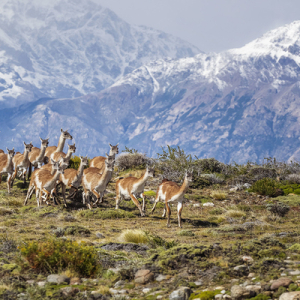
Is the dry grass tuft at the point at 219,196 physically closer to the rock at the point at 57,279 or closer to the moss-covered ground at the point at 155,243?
the moss-covered ground at the point at 155,243

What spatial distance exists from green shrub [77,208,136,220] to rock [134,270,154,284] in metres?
9.19

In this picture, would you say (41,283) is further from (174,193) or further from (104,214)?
(104,214)

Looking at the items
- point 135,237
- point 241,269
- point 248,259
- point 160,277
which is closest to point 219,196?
point 135,237

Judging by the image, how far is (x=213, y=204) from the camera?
2238 cm

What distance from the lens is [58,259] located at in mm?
8367

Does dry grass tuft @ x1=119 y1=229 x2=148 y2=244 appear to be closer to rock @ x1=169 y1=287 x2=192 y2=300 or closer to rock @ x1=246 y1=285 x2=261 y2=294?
rock @ x1=169 y1=287 x2=192 y2=300

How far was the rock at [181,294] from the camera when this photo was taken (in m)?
6.50

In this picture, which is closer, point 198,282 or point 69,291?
point 69,291

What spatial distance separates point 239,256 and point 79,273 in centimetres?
346

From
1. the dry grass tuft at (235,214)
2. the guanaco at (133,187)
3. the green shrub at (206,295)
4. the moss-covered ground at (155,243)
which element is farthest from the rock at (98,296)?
the dry grass tuft at (235,214)

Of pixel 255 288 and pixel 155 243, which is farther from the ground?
pixel 255 288

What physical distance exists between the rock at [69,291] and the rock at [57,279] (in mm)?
534

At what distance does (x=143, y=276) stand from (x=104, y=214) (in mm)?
9648

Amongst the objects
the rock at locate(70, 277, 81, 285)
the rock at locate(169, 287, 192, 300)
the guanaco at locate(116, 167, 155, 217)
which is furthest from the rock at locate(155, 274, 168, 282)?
the guanaco at locate(116, 167, 155, 217)
